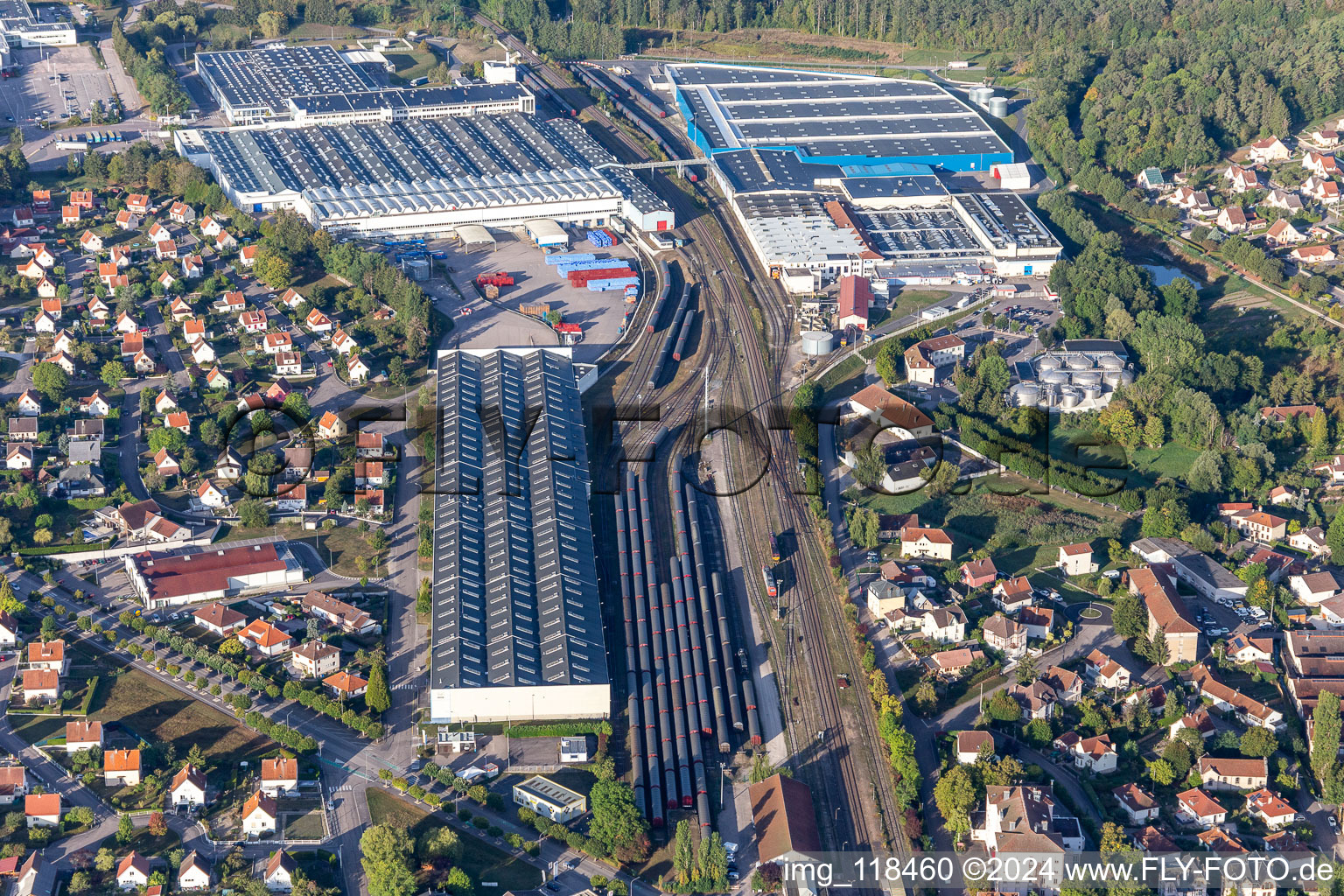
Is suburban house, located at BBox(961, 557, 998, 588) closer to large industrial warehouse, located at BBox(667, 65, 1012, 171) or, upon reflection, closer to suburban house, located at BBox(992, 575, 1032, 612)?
suburban house, located at BBox(992, 575, 1032, 612)

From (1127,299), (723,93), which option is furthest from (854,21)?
(1127,299)

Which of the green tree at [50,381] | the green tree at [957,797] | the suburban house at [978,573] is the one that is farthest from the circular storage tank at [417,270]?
the green tree at [957,797]

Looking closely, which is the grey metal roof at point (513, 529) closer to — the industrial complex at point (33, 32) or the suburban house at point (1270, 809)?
the suburban house at point (1270, 809)

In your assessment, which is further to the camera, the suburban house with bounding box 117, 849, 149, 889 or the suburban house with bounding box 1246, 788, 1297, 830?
the suburban house with bounding box 1246, 788, 1297, 830

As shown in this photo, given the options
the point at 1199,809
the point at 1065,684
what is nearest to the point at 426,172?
the point at 1065,684

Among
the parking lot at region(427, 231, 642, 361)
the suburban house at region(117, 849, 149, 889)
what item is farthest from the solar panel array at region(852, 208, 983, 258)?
the suburban house at region(117, 849, 149, 889)

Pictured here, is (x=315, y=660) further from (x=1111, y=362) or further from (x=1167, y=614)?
(x=1111, y=362)

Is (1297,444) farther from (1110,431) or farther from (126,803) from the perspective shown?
(126,803)
